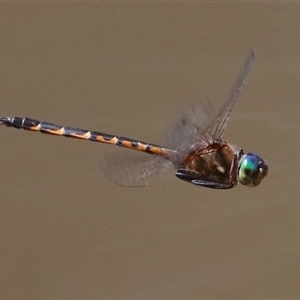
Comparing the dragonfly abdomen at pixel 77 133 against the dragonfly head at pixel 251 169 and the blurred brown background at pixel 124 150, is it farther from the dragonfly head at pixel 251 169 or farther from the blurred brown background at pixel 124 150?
the dragonfly head at pixel 251 169

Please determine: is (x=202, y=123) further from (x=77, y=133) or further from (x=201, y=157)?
(x=77, y=133)

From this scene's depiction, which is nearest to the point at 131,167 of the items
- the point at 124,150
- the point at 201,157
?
the point at 124,150

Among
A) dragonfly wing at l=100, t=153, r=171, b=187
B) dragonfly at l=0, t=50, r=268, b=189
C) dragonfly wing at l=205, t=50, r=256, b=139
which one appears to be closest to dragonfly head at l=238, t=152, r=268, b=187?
dragonfly at l=0, t=50, r=268, b=189

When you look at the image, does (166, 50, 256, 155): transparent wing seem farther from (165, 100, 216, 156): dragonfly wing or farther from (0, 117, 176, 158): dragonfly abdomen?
(0, 117, 176, 158): dragonfly abdomen

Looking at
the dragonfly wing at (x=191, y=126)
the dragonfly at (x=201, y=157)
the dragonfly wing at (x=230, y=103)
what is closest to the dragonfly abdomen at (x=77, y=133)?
the dragonfly at (x=201, y=157)

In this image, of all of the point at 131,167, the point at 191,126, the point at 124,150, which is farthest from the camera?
the point at 124,150
